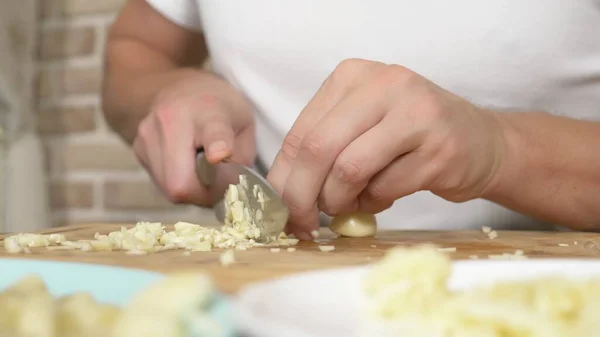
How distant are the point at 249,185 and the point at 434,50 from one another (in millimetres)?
348

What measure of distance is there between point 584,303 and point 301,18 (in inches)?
29.5

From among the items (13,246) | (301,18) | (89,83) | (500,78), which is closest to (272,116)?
(301,18)

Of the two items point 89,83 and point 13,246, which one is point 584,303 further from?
point 89,83

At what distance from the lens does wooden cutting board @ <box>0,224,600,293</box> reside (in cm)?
53

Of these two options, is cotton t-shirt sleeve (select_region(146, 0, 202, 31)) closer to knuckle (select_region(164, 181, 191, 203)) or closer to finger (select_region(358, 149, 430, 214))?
knuckle (select_region(164, 181, 191, 203))

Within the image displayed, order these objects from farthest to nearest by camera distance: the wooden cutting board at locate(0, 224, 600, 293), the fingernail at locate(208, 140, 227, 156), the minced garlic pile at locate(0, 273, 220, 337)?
the fingernail at locate(208, 140, 227, 156)
the wooden cutting board at locate(0, 224, 600, 293)
the minced garlic pile at locate(0, 273, 220, 337)

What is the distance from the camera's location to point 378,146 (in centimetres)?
65

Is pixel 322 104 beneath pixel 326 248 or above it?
above

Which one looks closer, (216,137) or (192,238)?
(192,238)

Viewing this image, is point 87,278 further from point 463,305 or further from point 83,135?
point 83,135

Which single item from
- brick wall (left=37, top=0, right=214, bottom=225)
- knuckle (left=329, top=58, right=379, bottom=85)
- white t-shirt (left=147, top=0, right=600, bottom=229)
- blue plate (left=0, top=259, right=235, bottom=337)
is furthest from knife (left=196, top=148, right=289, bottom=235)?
brick wall (left=37, top=0, right=214, bottom=225)

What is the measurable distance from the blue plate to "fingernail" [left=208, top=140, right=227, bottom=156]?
380 millimetres

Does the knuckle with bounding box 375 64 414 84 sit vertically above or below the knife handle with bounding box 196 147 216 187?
above

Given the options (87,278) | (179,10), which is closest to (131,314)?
(87,278)
